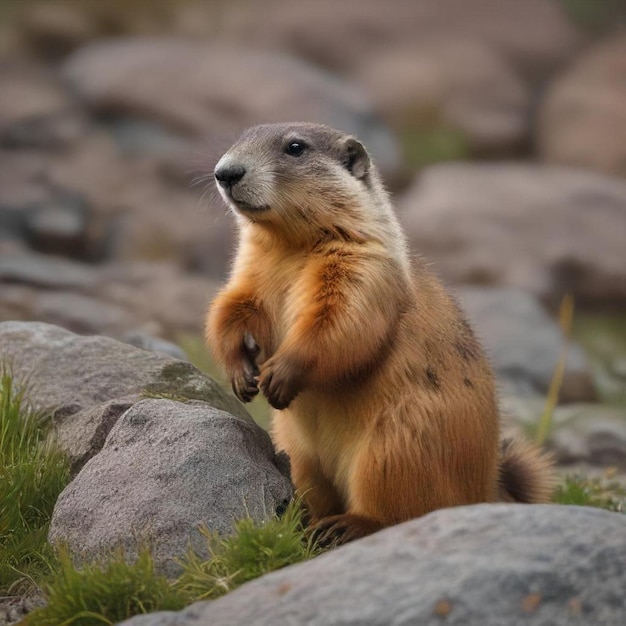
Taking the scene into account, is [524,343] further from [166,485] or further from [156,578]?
[156,578]

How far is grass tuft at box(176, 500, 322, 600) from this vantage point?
4668 mm

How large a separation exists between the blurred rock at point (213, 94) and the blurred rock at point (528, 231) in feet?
5.81

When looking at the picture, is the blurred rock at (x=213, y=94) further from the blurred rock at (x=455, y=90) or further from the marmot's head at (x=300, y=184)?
the marmot's head at (x=300, y=184)

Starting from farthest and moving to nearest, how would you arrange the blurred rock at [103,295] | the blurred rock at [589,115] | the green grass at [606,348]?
the blurred rock at [589,115]
the green grass at [606,348]
the blurred rock at [103,295]

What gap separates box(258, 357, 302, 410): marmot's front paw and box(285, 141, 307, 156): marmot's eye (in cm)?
127

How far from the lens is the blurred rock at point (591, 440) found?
1016cm

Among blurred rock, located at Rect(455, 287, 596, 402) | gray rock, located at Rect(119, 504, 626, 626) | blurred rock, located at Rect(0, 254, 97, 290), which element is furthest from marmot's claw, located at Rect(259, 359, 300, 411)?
blurred rock, located at Rect(0, 254, 97, 290)

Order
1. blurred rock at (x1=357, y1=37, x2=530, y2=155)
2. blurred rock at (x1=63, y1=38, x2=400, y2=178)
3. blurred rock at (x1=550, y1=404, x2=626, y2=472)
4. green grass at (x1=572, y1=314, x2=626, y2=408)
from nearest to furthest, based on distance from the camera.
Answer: blurred rock at (x1=550, y1=404, x2=626, y2=472)
green grass at (x1=572, y1=314, x2=626, y2=408)
blurred rock at (x1=63, y1=38, x2=400, y2=178)
blurred rock at (x1=357, y1=37, x2=530, y2=155)

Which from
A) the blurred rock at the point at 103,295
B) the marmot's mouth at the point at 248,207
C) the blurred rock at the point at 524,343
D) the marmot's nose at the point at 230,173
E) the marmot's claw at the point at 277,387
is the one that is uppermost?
the marmot's nose at the point at 230,173

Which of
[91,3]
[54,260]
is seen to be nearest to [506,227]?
[54,260]

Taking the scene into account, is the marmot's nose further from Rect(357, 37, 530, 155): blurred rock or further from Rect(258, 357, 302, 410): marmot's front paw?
Rect(357, 37, 530, 155): blurred rock

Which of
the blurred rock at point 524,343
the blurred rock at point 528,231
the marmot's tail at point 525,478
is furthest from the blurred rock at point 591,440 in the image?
the blurred rock at point 528,231

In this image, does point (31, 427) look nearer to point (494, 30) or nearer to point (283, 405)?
point (283, 405)

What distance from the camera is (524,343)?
13734 mm
